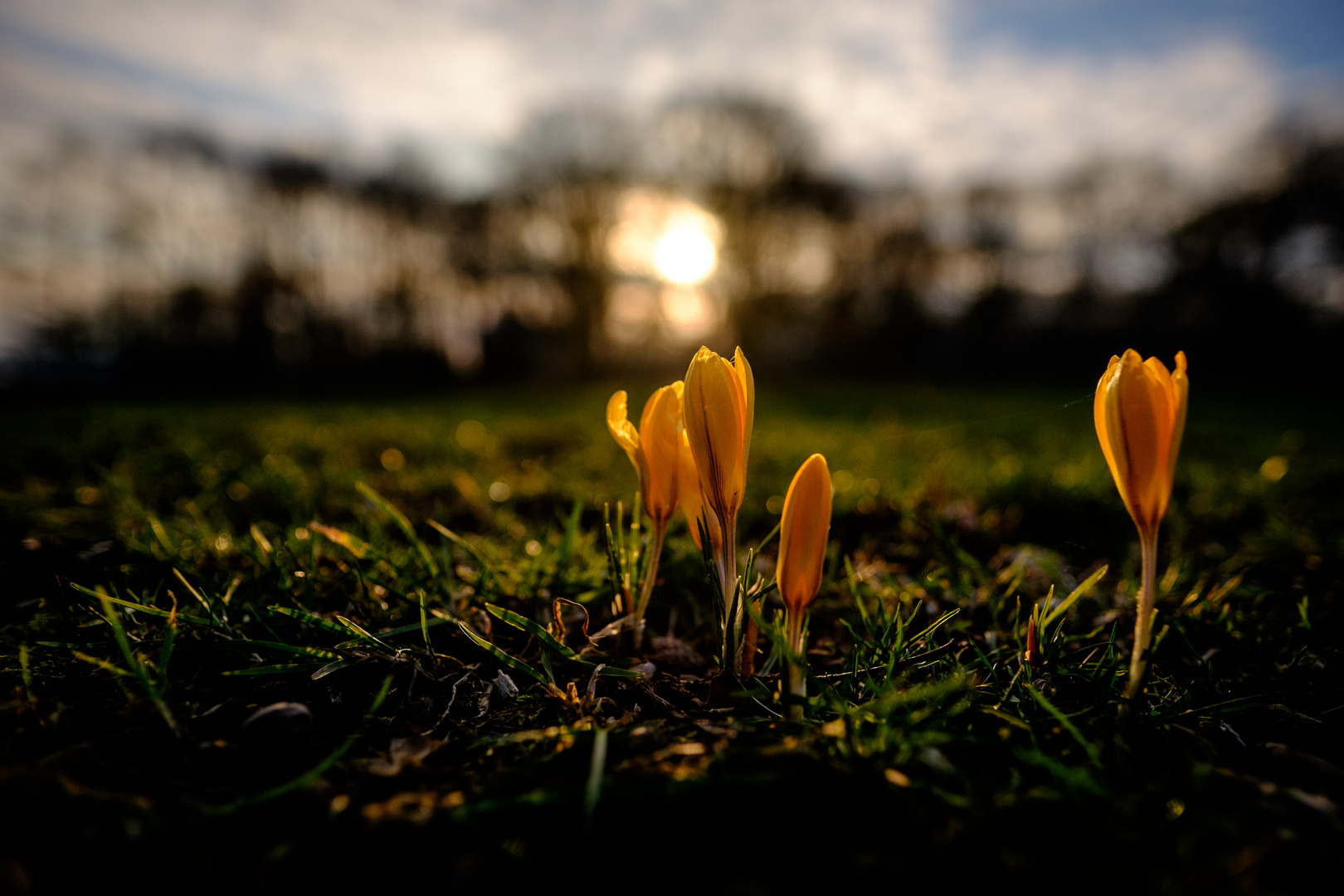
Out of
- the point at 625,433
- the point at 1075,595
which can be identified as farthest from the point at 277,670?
the point at 1075,595

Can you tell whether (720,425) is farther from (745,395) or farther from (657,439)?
(657,439)

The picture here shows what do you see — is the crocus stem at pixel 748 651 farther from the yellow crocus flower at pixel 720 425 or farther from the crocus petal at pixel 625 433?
the crocus petal at pixel 625 433

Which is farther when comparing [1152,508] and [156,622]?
[156,622]

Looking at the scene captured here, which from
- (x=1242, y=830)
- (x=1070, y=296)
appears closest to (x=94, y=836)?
(x=1242, y=830)

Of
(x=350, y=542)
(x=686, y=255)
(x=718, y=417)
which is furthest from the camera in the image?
(x=686, y=255)

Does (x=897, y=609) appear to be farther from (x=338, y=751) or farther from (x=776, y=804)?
(x=338, y=751)

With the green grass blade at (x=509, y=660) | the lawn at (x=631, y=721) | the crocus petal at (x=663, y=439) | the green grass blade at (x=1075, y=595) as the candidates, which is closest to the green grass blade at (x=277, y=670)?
the lawn at (x=631, y=721)

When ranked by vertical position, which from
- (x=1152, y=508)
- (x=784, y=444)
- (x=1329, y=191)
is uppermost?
(x=1329, y=191)
